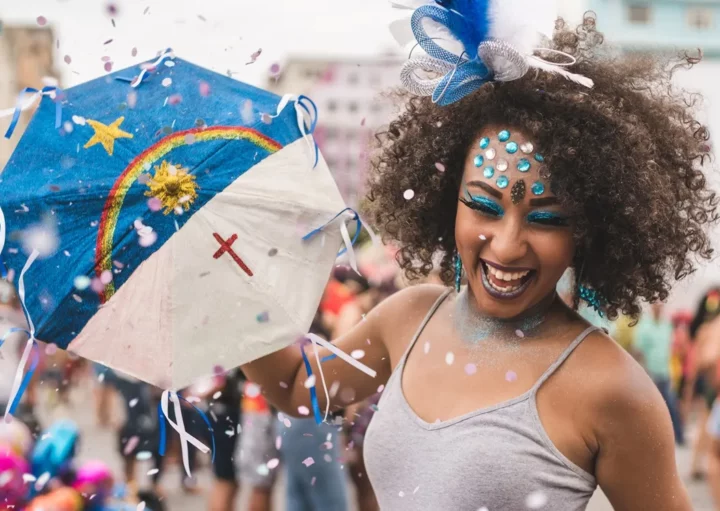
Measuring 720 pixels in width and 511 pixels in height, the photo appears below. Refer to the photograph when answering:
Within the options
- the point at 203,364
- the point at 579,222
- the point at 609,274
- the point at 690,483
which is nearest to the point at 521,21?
the point at 579,222

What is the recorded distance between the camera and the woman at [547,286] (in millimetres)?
1818

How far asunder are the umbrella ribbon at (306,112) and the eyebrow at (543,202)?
48cm

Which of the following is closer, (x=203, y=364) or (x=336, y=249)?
(x=203, y=364)

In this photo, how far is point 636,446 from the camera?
1.79m

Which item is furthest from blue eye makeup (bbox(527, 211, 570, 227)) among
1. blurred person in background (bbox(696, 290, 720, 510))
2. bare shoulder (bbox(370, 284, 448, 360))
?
blurred person in background (bbox(696, 290, 720, 510))

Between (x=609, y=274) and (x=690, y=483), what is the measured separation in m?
5.08

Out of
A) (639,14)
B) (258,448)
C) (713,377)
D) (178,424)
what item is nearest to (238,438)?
(258,448)

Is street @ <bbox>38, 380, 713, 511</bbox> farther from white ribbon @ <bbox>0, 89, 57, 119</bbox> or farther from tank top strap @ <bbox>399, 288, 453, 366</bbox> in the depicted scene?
white ribbon @ <bbox>0, 89, 57, 119</bbox>

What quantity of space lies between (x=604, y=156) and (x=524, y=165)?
0.51 feet

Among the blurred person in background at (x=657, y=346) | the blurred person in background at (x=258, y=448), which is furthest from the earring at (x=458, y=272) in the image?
the blurred person in background at (x=657, y=346)

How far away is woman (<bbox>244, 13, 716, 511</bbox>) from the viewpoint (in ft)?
5.97

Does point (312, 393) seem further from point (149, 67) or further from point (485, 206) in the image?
point (149, 67)

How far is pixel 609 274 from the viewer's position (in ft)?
6.62

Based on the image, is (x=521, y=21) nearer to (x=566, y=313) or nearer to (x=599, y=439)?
(x=566, y=313)
